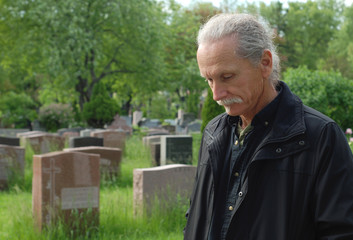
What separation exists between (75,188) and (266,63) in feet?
15.4

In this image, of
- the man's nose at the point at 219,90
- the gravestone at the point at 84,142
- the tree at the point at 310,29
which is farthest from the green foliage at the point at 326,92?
the tree at the point at 310,29

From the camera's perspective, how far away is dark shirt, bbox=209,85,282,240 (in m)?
1.96

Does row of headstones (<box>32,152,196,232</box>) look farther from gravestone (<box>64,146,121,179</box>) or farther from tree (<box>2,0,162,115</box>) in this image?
tree (<box>2,0,162,115</box>)

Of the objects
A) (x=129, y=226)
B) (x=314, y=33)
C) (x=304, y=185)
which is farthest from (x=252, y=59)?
(x=314, y=33)

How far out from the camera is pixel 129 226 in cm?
630

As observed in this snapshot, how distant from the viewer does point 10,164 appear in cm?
948

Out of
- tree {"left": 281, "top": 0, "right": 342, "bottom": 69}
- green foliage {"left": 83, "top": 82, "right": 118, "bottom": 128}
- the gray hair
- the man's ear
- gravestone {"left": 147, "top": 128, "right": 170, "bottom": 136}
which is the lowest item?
gravestone {"left": 147, "top": 128, "right": 170, "bottom": 136}

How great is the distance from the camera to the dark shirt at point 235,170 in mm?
1964

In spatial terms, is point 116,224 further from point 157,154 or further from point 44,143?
point 44,143

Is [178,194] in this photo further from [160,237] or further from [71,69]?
[71,69]

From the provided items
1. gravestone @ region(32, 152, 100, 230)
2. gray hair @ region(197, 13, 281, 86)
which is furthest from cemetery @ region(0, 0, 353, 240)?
gray hair @ region(197, 13, 281, 86)

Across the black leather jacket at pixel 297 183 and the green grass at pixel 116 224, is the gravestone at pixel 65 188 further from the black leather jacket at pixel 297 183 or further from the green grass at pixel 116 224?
the black leather jacket at pixel 297 183

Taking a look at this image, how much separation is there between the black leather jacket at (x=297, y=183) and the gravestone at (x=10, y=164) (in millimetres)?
8330

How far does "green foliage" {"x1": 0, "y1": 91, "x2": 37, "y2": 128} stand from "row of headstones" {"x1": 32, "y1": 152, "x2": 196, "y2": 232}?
21437 millimetres
